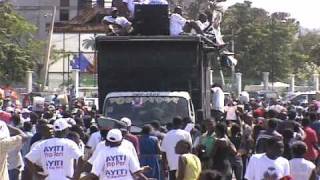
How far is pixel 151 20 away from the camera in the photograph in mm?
16359

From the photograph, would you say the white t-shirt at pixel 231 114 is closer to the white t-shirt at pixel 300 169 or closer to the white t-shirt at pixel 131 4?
the white t-shirt at pixel 131 4

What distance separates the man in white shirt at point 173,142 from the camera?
12867 mm

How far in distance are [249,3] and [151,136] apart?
213 ft

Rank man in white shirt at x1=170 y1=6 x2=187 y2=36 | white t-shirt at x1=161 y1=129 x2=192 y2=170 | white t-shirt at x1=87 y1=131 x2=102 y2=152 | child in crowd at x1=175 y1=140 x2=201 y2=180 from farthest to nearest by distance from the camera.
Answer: man in white shirt at x1=170 y1=6 x2=187 y2=36 → white t-shirt at x1=161 y1=129 x2=192 y2=170 → white t-shirt at x1=87 y1=131 x2=102 y2=152 → child in crowd at x1=175 y1=140 x2=201 y2=180

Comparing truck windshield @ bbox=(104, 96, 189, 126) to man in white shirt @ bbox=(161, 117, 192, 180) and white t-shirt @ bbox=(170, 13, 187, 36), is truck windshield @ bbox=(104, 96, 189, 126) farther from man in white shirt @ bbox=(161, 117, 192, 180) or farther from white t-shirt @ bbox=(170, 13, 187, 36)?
white t-shirt @ bbox=(170, 13, 187, 36)

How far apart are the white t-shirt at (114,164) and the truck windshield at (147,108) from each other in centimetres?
551

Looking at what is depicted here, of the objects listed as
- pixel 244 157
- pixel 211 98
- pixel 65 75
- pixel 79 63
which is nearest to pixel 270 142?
pixel 244 157

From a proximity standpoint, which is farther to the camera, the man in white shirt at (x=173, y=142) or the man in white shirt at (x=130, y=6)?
the man in white shirt at (x=130, y=6)

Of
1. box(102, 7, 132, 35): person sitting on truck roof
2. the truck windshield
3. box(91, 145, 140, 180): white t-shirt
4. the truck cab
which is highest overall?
box(102, 7, 132, 35): person sitting on truck roof

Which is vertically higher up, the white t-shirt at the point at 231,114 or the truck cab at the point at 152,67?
the truck cab at the point at 152,67

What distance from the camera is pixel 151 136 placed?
506 inches

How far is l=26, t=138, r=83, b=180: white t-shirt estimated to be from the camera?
9367 mm

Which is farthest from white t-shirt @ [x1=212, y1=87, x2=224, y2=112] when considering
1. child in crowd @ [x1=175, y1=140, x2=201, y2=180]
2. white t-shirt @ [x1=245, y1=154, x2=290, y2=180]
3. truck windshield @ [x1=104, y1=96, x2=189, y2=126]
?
white t-shirt @ [x1=245, y1=154, x2=290, y2=180]

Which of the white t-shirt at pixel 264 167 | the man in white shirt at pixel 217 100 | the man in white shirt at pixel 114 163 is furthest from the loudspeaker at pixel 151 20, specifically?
the white t-shirt at pixel 264 167
